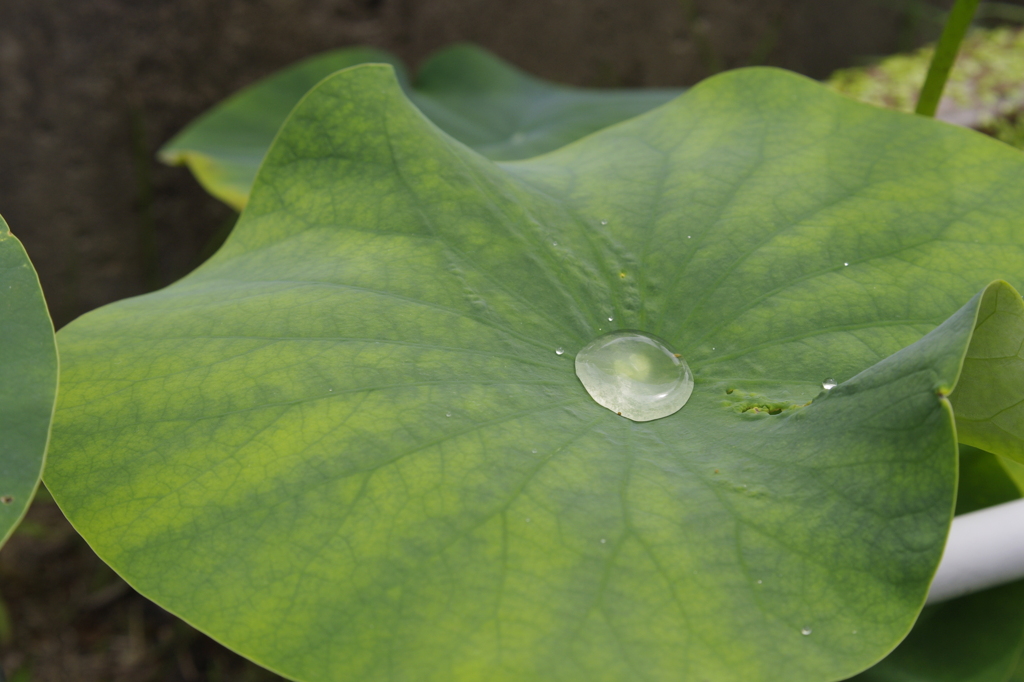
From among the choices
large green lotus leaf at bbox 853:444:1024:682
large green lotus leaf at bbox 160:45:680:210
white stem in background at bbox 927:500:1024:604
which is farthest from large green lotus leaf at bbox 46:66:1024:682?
large green lotus leaf at bbox 160:45:680:210

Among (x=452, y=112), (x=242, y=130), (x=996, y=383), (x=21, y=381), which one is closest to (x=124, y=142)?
(x=242, y=130)

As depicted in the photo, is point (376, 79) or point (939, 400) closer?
point (939, 400)

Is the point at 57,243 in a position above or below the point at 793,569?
below

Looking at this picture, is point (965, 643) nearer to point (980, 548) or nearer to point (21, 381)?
point (980, 548)

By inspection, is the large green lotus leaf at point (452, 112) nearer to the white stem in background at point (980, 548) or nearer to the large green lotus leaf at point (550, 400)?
the large green lotus leaf at point (550, 400)

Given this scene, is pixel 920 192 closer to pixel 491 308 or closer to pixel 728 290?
pixel 728 290

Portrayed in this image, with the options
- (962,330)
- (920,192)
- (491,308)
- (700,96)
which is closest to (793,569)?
(962,330)
